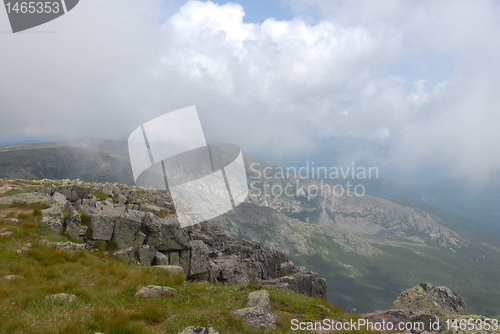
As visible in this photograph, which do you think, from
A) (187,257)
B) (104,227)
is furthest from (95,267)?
(187,257)

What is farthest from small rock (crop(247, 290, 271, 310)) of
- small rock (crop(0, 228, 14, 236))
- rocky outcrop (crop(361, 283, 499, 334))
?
small rock (crop(0, 228, 14, 236))

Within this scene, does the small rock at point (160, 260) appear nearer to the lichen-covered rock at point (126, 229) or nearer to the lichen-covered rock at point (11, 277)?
the lichen-covered rock at point (126, 229)

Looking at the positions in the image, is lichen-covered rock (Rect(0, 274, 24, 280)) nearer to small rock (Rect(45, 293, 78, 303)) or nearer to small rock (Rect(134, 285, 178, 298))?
small rock (Rect(45, 293, 78, 303))

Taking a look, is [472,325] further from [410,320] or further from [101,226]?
[101,226]

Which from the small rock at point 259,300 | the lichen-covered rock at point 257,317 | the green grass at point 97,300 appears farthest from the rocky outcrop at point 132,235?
the lichen-covered rock at point 257,317

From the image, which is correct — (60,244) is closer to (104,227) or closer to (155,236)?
(104,227)

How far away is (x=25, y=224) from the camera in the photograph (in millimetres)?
25375

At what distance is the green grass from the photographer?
1157 cm

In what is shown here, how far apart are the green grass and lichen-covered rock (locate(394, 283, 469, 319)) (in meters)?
6.88

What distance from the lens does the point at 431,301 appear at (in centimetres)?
2295

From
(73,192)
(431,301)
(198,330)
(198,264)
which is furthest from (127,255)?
(431,301)

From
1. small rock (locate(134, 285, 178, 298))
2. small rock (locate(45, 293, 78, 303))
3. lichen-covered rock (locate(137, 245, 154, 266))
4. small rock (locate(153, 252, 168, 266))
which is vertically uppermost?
small rock (locate(45, 293, 78, 303))

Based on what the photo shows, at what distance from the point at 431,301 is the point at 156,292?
74.5 feet

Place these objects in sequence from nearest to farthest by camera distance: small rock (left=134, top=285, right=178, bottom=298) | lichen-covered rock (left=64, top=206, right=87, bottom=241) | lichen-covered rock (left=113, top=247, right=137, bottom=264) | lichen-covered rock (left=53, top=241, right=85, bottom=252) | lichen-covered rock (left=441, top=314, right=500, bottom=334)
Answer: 1. lichen-covered rock (left=441, top=314, right=500, bottom=334)
2. small rock (left=134, top=285, right=178, bottom=298)
3. lichen-covered rock (left=53, top=241, right=85, bottom=252)
4. lichen-covered rock (left=113, top=247, right=137, bottom=264)
5. lichen-covered rock (left=64, top=206, right=87, bottom=241)
